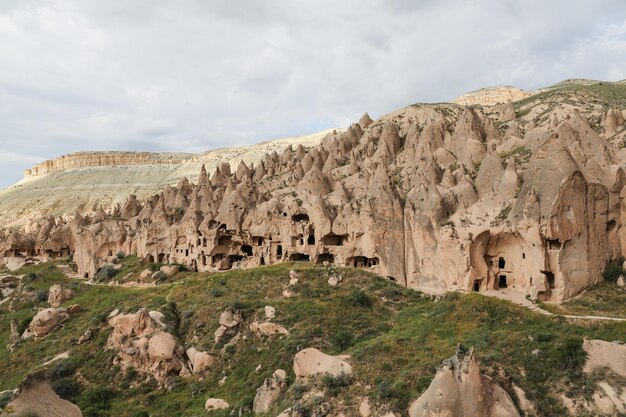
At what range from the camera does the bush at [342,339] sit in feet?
108

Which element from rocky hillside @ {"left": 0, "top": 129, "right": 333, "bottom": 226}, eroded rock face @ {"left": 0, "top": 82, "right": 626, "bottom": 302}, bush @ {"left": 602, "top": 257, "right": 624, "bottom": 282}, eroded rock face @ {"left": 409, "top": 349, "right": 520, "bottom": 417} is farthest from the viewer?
rocky hillside @ {"left": 0, "top": 129, "right": 333, "bottom": 226}

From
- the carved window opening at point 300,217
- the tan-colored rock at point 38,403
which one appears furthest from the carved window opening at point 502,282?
the tan-colored rock at point 38,403

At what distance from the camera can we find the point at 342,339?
110ft

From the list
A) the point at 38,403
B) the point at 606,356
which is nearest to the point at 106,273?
the point at 38,403

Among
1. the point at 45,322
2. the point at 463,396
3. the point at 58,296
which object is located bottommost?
the point at 45,322

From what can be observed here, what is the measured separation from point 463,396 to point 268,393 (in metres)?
11.2

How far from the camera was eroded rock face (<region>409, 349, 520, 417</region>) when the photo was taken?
21719 mm

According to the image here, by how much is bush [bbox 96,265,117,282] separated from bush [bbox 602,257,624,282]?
51439mm

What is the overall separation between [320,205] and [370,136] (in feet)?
79.5

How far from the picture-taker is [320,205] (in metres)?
49.7

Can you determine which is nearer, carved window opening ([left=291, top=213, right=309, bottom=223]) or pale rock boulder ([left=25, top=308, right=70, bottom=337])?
pale rock boulder ([left=25, top=308, right=70, bottom=337])

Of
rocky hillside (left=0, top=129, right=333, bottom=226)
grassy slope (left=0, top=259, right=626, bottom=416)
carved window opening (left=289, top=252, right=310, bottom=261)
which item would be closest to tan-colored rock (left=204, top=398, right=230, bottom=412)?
grassy slope (left=0, top=259, right=626, bottom=416)

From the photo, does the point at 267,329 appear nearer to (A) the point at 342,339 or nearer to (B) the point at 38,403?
(A) the point at 342,339

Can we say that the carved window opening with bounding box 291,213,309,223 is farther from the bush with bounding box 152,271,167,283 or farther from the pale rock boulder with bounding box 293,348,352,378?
the pale rock boulder with bounding box 293,348,352,378
